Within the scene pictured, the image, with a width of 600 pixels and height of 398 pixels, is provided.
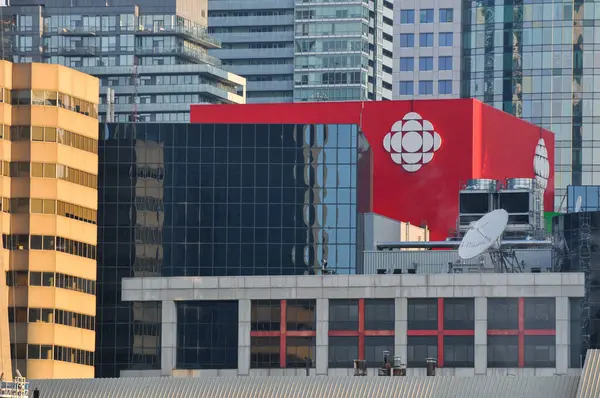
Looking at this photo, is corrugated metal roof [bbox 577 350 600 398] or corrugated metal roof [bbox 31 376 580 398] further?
corrugated metal roof [bbox 31 376 580 398]

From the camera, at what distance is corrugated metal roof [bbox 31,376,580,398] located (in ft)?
521

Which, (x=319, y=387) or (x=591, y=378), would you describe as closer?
(x=591, y=378)

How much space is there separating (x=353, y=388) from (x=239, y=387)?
9842 millimetres

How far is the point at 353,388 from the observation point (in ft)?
531

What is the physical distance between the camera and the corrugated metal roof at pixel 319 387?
521 feet

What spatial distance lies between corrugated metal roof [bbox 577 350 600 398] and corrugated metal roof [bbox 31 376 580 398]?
123 inches

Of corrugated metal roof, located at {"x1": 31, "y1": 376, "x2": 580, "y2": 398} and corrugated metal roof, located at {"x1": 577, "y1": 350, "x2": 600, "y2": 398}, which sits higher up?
corrugated metal roof, located at {"x1": 577, "y1": 350, "x2": 600, "y2": 398}

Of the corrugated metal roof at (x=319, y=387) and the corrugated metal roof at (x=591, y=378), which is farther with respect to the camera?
the corrugated metal roof at (x=319, y=387)

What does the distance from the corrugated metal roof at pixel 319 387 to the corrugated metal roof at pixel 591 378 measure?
3116 mm

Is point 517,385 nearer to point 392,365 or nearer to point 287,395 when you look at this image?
point 287,395

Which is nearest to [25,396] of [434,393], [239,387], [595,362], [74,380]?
[74,380]

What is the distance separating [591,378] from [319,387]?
880 inches

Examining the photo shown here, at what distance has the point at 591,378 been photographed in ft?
502

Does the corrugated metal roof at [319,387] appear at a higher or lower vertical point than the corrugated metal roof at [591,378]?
lower
